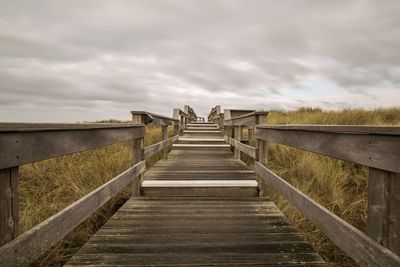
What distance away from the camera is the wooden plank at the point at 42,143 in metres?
1.42

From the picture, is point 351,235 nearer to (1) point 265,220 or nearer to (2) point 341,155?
(2) point 341,155

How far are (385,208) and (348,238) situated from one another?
1.23 ft

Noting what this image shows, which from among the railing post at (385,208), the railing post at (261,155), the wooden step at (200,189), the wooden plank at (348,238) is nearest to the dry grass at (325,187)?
the railing post at (261,155)

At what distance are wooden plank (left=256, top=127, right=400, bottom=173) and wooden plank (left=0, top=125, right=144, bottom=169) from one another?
1.80 m

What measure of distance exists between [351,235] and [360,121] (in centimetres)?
965

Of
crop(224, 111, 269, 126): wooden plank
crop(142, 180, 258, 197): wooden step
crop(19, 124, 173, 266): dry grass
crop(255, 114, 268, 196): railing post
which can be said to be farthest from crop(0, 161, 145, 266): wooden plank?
crop(224, 111, 269, 126): wooden plank

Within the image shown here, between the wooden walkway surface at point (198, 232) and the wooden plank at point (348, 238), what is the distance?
0.36m

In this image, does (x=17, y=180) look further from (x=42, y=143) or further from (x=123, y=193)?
(x=123, y=193)

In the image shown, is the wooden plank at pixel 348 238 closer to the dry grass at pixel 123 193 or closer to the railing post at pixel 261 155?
the dry grass at pixel 123 193

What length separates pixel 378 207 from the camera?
1545mm

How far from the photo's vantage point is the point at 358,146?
1.68 m

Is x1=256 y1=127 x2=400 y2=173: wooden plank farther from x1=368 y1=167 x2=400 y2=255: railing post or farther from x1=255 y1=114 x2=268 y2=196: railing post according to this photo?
x1=255 y1=114 x2=268 y2=196: railing post

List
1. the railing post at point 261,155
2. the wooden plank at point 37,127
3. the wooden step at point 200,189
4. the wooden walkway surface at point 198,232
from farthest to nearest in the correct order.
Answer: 1. the wooden step at point 200,189
2. the railing post at point 261,155
3. the wooden walkway surface at point 198,232
4. the wooden plank at point 37,127

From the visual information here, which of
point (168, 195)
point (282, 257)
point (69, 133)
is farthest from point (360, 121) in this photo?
point (69, 133)
